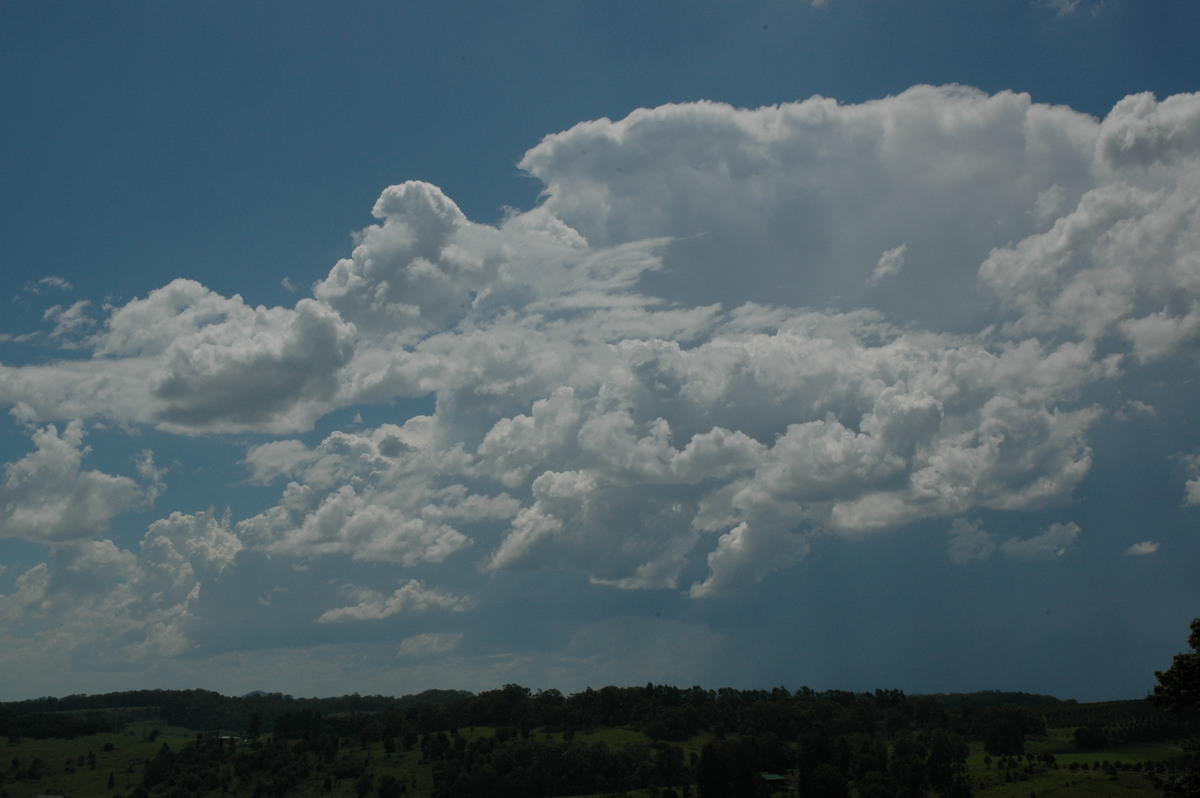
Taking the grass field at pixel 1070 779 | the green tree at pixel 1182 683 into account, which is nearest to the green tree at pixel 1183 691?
the green tree at pixel 1182 683

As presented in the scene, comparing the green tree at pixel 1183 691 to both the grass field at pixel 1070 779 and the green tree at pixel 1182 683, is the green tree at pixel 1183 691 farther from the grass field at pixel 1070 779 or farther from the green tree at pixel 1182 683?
the grass field at pixel 1070 779

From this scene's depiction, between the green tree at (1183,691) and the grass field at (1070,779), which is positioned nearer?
the green tree at (1183,691)

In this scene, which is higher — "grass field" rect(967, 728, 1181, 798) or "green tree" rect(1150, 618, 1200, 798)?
"green tree" rect(1150, 618, 1200, 798)

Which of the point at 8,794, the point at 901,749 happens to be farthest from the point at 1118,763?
the point at 8,794

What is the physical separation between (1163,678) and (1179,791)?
24.0ft

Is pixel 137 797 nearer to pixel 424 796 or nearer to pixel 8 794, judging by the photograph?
pixel 8 794

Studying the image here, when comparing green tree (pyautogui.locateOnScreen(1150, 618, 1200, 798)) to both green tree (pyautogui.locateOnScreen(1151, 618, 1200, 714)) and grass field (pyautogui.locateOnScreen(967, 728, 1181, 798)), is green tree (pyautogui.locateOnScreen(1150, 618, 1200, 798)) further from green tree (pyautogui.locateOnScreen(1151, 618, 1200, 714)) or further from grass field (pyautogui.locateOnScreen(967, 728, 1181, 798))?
grass field (pyautogui.locateOnScreen(967, 728, 1181, 798))

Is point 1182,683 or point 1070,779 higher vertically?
point 1182,683

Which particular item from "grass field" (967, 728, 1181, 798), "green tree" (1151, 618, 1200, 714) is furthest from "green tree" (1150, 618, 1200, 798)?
"grass field" (967, 728, 1181, 798)

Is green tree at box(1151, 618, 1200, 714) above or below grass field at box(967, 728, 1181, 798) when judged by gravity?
above

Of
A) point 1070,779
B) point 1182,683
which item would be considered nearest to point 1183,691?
point 1182,683

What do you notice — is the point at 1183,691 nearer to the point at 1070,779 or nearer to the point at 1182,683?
the point at 1182,683

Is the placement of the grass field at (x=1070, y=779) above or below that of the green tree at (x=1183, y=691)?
below

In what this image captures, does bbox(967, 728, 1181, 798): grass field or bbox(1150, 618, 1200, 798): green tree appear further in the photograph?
bbox(967, 728, 1181, 798): grass field
